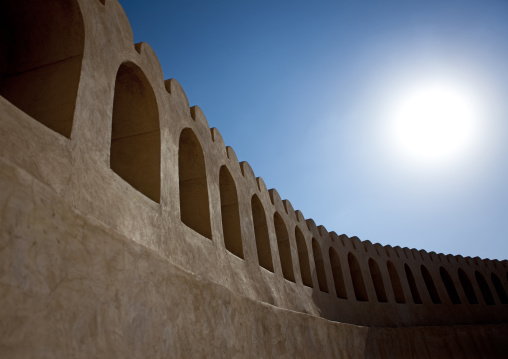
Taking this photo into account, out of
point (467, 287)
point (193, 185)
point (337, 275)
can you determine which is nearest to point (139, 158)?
point (193, 185)

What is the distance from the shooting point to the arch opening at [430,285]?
1670 centimetres

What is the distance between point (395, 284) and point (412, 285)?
1.39m

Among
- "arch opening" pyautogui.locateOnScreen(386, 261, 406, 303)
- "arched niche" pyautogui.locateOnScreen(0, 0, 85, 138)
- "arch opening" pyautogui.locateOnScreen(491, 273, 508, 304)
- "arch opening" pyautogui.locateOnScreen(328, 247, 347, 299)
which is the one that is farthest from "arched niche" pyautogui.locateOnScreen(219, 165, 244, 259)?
"arch opening" pyautogui.locateOnScreen(491, 273, 508, 304)

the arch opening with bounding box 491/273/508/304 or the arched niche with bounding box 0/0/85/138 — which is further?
the arch opening with bounding box 491/273/508/304

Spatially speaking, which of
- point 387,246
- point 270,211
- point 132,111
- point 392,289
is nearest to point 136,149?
point 132,111

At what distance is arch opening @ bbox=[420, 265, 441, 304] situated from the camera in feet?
54.8

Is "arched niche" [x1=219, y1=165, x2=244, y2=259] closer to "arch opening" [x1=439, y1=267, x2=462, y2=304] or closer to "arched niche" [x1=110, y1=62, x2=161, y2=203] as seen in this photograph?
"arched niche" [x1=110, y1=62, x2=161, y2=203]

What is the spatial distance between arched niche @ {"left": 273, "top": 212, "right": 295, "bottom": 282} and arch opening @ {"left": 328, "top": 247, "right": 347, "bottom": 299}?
10.6 ft

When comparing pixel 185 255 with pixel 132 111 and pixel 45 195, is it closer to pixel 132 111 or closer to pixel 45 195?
pixel 132 111

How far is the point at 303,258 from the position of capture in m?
12.0

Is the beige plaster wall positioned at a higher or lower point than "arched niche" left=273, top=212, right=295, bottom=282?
lower

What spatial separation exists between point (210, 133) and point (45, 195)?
6.44 metres

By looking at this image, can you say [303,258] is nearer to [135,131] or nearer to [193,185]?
[193,185]

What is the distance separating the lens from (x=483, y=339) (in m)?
10.9
